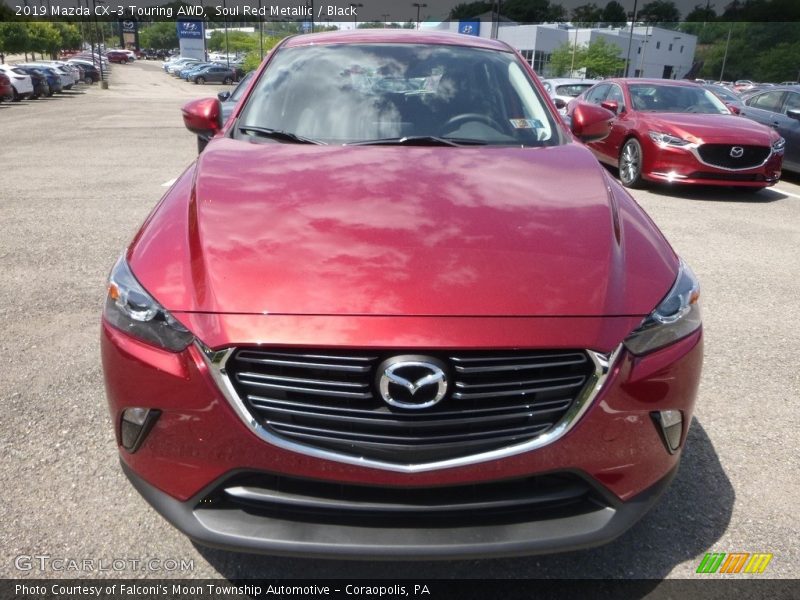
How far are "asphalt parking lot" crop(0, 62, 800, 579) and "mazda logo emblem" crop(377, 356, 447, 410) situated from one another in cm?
77

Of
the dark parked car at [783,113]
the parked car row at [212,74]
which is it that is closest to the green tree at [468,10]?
the parked car row at [212,74]

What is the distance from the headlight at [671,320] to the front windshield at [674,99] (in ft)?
27.3

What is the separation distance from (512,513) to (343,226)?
38.1 inches

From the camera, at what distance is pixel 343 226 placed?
2082mm

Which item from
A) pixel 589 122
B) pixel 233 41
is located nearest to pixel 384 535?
pixel 589 122

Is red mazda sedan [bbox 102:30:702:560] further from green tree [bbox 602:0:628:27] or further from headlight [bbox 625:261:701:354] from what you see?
green tree [bbox 602:0:628:27]

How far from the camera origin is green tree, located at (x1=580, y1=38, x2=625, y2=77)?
70812mm

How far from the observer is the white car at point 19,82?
1045 inches

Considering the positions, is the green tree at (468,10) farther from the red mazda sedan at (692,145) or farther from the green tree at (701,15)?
the red mazda sedan at (692,145)

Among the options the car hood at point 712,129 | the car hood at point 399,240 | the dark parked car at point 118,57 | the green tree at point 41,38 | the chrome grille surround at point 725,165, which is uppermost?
the car hood at point 399,240

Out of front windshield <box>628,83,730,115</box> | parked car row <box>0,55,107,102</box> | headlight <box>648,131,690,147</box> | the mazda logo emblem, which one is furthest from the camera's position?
parked car row <box>0,55,107,102</box>

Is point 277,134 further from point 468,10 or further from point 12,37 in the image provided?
point 468,10

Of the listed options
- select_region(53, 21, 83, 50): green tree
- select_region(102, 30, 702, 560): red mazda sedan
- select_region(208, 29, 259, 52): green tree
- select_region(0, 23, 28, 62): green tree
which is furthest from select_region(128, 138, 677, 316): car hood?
select_region(208, 29, 259, 52): green tree

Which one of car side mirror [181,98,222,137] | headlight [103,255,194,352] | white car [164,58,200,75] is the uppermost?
car side mirror [181,98,222,137]
